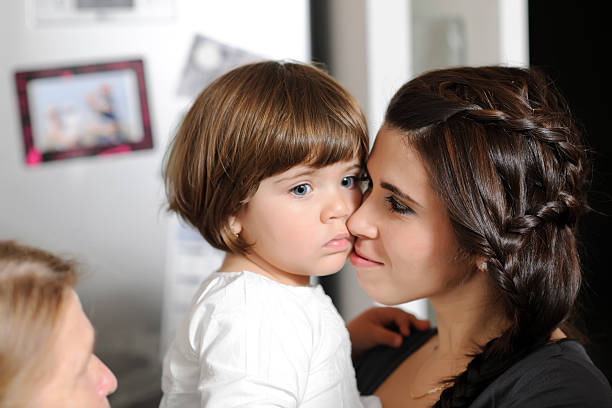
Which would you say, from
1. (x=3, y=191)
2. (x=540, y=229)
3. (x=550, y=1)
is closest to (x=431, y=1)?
(x=550, y=1)

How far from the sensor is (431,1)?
76.5 inches

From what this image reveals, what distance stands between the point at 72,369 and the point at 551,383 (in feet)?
2.16

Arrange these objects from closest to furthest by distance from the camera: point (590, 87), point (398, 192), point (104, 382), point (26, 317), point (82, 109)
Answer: point (26, 317), point (104, 382), point (398, 192), point (82, 109), point (590, 87)

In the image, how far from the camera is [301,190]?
1123mm

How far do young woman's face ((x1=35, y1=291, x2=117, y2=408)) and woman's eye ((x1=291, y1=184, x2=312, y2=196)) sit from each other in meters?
0.47

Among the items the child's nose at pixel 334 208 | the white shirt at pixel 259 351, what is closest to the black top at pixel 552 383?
the white shirt at pixel 259 351

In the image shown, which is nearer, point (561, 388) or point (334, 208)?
point (561, 388)

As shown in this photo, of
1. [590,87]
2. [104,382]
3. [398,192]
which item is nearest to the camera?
[104,382]

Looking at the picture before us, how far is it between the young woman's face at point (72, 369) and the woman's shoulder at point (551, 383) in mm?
566

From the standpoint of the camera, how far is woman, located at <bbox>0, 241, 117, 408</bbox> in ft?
2.12

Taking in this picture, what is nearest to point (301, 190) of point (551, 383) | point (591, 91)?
point (551, 383)

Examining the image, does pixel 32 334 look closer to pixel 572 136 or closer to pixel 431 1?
pixel 572 136

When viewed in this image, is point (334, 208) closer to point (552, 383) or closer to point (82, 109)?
point (552, 383)

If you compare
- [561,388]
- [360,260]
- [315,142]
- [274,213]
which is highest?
[315,142]
